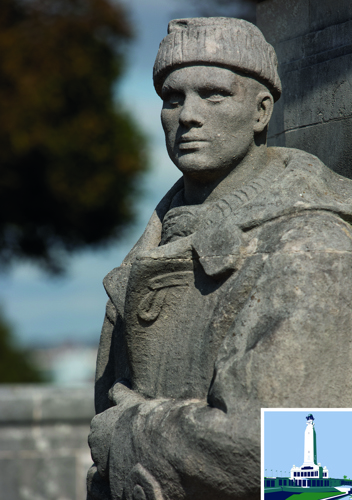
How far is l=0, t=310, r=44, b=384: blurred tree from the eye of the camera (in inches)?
593

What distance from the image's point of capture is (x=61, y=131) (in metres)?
14.6

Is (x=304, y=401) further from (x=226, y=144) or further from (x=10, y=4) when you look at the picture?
(x=10, y=4)

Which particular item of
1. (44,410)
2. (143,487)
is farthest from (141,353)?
(44,410)

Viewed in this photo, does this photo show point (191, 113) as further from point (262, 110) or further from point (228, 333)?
Answer: point (228, 333)

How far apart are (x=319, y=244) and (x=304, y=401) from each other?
569 millimetres

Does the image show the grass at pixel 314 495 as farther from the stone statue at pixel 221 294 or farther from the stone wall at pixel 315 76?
the stone wall at pixel 315 76

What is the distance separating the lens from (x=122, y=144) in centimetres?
1535

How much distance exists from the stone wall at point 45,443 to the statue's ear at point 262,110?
225 inches

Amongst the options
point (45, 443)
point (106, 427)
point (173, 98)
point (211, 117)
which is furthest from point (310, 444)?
point (45, 443)

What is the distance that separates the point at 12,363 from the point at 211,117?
1280 cm

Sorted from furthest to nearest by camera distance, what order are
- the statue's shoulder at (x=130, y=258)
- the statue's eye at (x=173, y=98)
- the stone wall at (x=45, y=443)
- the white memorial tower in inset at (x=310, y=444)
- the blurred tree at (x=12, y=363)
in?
1. the blurred tree at (x=12, y=363)
2. the stone wall at (x=45, y=443)
3. the statue's shoulder at (x=130, y=258)
4. the statue's eye at (x=173, y=98)
5. the white memorial tower in inset at (x=310, y=444)

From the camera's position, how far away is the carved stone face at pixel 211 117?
3234mm

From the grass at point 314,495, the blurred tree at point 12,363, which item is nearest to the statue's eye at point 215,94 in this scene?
the grass at point 314,495

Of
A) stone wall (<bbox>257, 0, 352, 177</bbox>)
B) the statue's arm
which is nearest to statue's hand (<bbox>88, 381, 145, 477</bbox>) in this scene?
the statue's arm
